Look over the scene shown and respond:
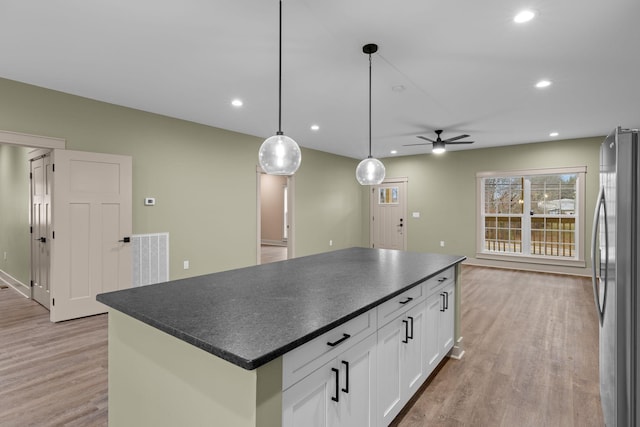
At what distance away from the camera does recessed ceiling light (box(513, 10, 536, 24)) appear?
224 centimetres

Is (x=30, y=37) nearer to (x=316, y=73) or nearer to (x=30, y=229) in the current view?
(x=316, y=73)

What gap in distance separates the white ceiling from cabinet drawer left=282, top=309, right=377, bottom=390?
201 cm

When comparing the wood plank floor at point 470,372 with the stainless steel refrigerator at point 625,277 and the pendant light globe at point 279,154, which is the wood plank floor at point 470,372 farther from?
the pendant light globe at point 279,154

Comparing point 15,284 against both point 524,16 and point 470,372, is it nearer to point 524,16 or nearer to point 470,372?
point 470,372

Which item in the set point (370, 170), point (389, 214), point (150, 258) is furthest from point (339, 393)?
point (389, 214)

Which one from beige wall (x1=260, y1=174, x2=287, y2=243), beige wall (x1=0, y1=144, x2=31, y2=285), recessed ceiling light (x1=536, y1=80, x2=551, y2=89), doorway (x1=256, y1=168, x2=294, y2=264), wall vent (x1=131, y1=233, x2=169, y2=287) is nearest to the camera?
recessed ceiling light (x1=536, y1=80, x2=551, y2=89)

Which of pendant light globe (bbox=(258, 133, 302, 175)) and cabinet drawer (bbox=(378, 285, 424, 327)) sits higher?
pendant light globe (bbox=(258, 133, 302, 175))

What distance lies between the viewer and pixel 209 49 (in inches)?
111

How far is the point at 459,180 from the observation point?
752 centimetres

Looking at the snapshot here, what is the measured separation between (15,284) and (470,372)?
665cm

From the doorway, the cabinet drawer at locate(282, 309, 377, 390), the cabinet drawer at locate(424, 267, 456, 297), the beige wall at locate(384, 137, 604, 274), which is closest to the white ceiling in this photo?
the beige wall at locate(384, 137, 604, 274)

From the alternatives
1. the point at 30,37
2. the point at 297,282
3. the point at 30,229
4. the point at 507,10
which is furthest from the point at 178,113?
the point at 507,10

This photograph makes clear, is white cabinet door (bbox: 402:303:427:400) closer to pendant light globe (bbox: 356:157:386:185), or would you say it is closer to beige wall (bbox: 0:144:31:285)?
pendant light globe (bbox: 356:157:386:185)

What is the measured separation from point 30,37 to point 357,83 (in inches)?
113
